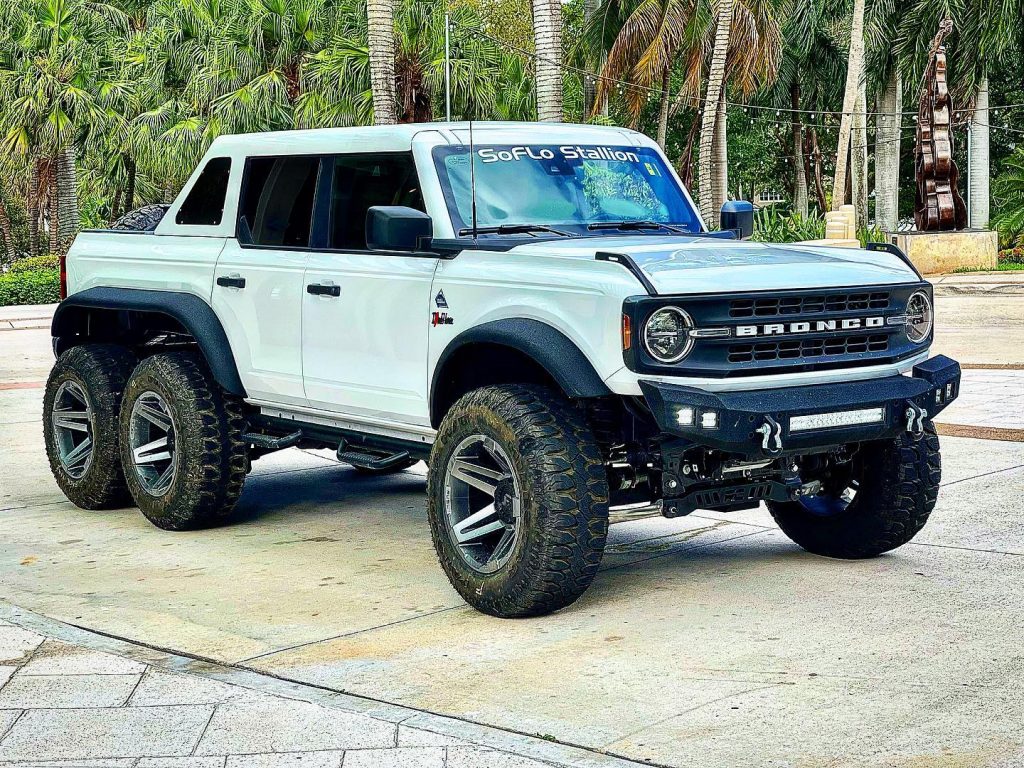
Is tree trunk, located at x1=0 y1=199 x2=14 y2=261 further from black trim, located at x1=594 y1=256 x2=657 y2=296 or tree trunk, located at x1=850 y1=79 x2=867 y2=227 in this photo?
black trim, located at x1=594 y1=256 x2=657 y2=296

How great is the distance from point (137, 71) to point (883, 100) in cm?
2192

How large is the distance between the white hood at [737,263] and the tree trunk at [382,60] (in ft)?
57.7

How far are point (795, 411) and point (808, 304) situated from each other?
51 centimetres

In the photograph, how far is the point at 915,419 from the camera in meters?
6.09

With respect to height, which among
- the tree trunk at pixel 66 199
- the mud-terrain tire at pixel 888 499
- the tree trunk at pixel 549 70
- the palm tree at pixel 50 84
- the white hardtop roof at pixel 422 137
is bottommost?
the mud-terrain tire at pixel 888 499

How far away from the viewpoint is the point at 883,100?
4469 cm

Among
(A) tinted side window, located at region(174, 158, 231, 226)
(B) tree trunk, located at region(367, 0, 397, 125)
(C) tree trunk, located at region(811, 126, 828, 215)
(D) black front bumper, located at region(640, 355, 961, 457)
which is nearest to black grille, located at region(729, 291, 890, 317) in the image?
(D) black front bumper, located at region(640, 355, 961, 457)

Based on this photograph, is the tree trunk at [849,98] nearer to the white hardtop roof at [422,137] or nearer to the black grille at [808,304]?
the white hardtop roof at [422,137]

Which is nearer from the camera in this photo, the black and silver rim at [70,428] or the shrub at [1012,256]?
the black and silver rim at [70,428]

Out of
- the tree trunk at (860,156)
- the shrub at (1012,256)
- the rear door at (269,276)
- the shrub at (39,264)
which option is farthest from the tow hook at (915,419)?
the tree trunk at (860,156)

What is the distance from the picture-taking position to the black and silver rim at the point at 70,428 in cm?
891

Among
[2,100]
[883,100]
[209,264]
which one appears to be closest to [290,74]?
[2,100]

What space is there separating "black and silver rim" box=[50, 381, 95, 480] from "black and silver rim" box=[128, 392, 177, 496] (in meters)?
0.76

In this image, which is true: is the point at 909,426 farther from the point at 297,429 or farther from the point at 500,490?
the point at 297,429
